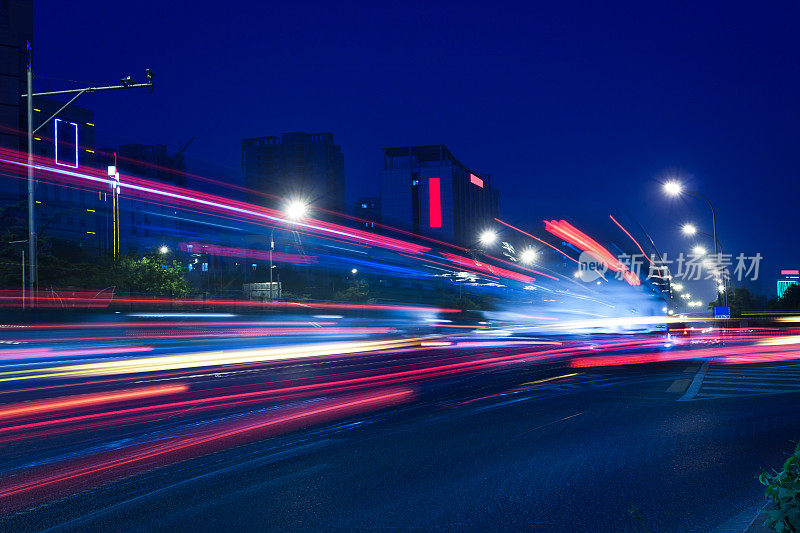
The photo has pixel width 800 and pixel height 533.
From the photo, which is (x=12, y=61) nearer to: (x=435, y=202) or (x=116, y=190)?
(x=116, y=190)

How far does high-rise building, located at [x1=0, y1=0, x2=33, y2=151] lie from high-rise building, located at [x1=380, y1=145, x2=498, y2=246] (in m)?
80.2

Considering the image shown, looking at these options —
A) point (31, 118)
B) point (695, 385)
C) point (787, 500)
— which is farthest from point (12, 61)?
point (787, 500)

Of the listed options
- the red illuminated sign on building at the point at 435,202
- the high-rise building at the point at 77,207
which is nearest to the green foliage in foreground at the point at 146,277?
the high-rise building at the point at 77,207

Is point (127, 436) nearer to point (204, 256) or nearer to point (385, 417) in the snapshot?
point (385, 417)

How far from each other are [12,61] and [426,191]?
287 ft

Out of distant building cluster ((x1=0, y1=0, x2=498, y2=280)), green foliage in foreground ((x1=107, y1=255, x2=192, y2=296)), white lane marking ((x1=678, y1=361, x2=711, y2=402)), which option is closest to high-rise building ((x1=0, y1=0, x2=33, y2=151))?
distant building cluster ((x1=0, y1=0, x2=498, y2=280))

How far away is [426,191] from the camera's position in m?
135

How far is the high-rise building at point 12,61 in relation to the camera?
182ft

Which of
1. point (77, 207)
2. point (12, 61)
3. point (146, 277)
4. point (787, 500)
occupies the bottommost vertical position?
point (787, 500)

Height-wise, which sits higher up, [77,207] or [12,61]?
[12,61]

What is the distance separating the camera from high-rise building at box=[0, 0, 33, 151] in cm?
5538

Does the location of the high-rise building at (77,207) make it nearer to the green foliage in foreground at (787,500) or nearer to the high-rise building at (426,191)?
the high-rise building at (426,191)

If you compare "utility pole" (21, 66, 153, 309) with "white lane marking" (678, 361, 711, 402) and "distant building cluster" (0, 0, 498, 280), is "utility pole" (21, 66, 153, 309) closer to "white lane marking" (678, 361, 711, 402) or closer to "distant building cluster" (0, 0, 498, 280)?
"distant building cluster" (0, 0, 498, 280)

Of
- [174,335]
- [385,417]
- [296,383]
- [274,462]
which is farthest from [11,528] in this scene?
[174,335]
